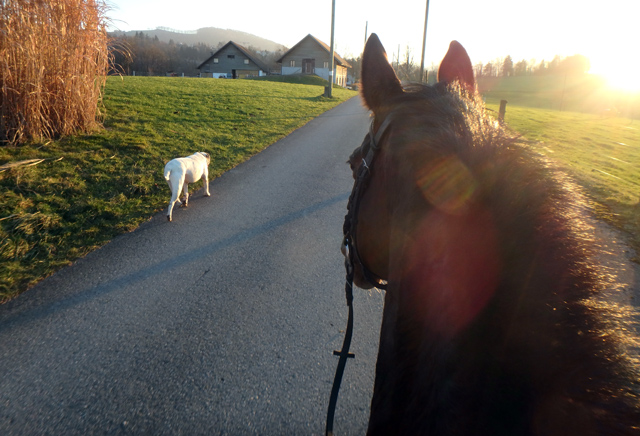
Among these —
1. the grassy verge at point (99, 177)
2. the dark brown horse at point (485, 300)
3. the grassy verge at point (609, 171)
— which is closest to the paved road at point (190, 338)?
the grassy verge at point (99, 177)

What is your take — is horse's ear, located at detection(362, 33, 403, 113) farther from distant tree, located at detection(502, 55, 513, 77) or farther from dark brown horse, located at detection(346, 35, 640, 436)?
distant tree, located at detection(502, 55, 513, 77)

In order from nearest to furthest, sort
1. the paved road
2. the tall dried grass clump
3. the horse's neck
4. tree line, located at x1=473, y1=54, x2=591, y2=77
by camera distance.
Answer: the horse's neck → the paved road → the tall dried grass clump → tree line, located at x1=473, y1=54, x2=591, y2=77

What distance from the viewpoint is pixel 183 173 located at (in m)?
5.59

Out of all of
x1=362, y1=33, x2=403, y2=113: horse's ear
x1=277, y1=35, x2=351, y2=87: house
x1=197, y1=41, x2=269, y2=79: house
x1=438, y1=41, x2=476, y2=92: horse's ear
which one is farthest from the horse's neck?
x1=197, y1=41, x2=269, y2=79: house

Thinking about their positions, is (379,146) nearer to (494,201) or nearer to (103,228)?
(494,201)

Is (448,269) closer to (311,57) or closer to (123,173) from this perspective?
(123,173)

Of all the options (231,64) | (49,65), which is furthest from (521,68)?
(49,65)

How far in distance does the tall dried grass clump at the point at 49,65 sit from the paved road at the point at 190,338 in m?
4.22

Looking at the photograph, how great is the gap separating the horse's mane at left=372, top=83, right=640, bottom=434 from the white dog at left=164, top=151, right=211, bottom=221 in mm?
5118

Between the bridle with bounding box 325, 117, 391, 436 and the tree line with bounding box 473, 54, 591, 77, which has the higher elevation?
the tree line with bounding box 473, 54, 591, 77

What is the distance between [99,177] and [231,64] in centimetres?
6154

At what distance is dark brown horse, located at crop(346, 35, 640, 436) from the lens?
0.70m

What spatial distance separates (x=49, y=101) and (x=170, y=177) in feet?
13.8

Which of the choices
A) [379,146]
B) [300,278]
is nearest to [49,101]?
[300,278]
